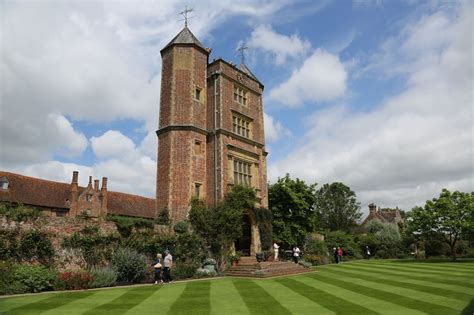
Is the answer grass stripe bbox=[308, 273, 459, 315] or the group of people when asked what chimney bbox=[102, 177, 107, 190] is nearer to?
the group of people

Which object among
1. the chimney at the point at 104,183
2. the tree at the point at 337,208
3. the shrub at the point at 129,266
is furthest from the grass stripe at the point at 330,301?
the tree at the point at 337,208

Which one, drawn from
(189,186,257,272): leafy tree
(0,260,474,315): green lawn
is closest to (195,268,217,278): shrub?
(189,186,257,272): leafy tree

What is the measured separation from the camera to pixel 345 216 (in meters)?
58.1

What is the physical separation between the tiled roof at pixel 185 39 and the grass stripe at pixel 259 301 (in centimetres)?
1660

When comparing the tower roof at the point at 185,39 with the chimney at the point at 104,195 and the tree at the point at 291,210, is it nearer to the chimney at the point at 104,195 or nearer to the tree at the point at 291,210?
the tree at the point at 291,210

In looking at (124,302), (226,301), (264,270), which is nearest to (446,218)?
(264,270)

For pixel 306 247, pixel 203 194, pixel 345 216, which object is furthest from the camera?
pixel 345 216

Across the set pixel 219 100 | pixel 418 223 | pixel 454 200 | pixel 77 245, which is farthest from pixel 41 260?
pixel 454 200

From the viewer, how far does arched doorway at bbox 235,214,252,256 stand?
2398cm

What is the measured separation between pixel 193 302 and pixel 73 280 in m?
5.88

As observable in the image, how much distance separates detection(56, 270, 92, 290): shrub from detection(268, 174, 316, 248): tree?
1875 cm

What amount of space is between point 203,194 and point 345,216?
42.2 m

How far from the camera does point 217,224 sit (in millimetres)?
20062

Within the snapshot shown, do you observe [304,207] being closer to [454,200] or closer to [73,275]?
[454,200]
